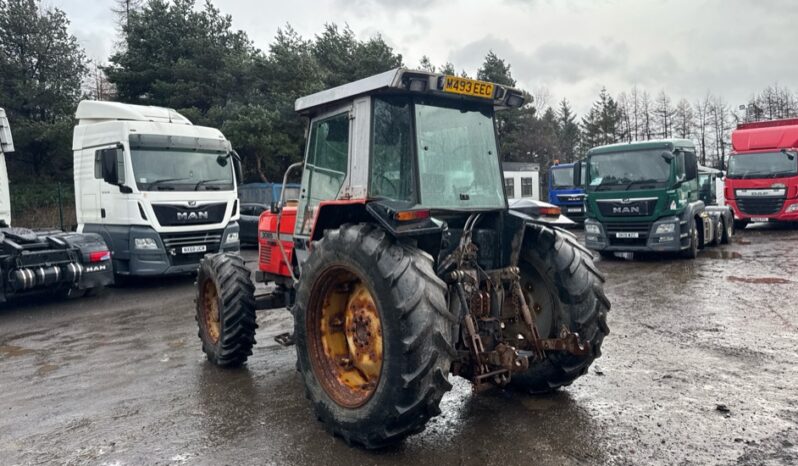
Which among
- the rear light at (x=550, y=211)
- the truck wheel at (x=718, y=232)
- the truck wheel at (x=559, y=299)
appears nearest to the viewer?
the truck wheel at (x=559, y=299)

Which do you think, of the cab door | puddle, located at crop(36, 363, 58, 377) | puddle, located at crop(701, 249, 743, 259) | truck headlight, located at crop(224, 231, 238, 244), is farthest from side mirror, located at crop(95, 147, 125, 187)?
puddle, located at crop(701, 249, 743, 259)

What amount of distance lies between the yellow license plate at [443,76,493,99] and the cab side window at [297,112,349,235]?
0.83m

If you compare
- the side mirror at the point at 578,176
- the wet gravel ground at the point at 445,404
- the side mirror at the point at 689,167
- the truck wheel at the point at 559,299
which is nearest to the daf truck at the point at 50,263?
the wet gravel ground at the point at 445,404

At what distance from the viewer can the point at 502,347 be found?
3.67 m

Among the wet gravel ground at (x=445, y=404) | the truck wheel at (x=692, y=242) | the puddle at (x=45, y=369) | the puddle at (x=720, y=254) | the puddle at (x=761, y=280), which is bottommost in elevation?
the wet gravel ground at (x=445, y=404)

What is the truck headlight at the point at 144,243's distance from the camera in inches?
412

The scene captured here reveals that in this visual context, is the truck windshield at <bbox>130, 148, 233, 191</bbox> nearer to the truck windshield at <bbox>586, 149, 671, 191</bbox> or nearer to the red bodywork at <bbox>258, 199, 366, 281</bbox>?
the red bodywork at <bbox>258, 199, 366, 281</bbox>

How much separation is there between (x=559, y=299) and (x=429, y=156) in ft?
4.72

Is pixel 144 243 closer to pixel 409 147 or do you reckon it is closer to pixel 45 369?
pixel 45 369

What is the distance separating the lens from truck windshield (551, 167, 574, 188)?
22295mm

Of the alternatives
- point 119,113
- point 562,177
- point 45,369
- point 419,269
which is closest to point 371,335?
Answer: point 419,269

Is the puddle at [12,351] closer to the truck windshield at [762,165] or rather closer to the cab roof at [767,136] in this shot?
the truck windshield at [762,165]

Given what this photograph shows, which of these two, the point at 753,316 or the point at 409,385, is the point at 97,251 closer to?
the point at 409,385

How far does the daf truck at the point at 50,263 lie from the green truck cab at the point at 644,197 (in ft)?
32.6
